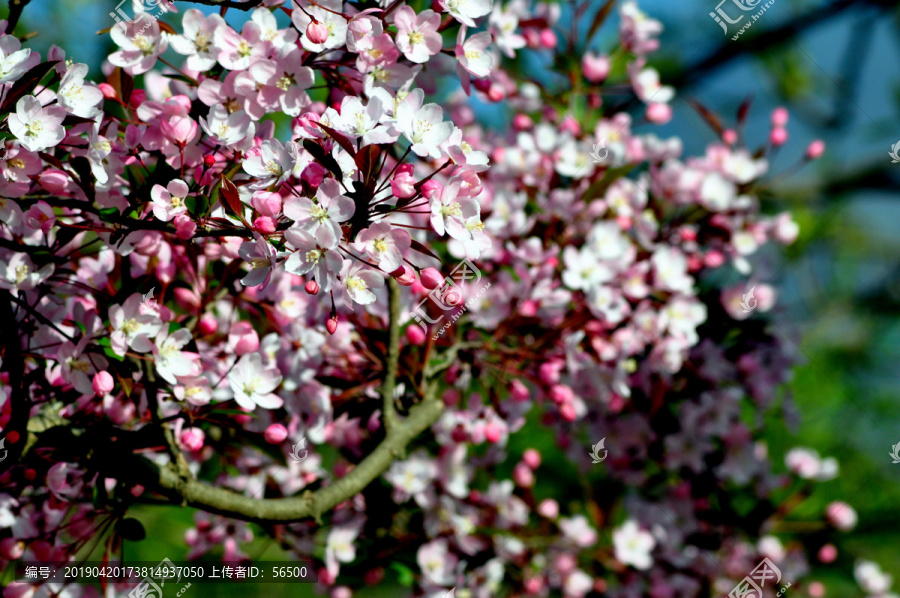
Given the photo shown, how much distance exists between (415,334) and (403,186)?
19.3 inches

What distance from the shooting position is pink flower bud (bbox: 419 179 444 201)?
0.75m

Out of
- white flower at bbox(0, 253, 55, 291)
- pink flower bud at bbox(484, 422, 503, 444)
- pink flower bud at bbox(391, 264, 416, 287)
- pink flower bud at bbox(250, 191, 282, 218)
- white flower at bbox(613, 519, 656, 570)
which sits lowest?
white flower at bbox(613, 519, 656, 570)

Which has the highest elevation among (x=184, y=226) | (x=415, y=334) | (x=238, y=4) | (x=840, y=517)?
(x=238, y=4)

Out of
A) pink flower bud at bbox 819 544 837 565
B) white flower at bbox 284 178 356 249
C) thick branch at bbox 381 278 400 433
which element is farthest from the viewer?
pink flower bud at bbox 819 544 837 565

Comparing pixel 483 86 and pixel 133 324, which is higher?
A: pixel 483 86

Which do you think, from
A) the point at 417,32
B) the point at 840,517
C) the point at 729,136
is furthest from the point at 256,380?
the point at 840,517

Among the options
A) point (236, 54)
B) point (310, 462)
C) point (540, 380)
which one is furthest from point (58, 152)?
point (540, 380)

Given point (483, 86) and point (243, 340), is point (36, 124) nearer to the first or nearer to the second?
point (243, 340)

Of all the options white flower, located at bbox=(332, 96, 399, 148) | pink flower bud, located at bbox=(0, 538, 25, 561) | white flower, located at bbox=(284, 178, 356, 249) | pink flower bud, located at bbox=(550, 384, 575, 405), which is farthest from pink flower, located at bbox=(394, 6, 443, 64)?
pink flower bud, located at bbox=(0, 538, 25, 561)

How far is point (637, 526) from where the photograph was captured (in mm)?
1663

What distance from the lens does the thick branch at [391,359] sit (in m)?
1.05

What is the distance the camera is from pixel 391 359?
1063mm

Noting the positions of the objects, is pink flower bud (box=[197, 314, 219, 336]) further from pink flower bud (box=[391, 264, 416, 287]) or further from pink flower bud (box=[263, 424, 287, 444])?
pink flower bud (box=[391, 264, 416, 287])

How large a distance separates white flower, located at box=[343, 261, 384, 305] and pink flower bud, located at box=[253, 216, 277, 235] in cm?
9
